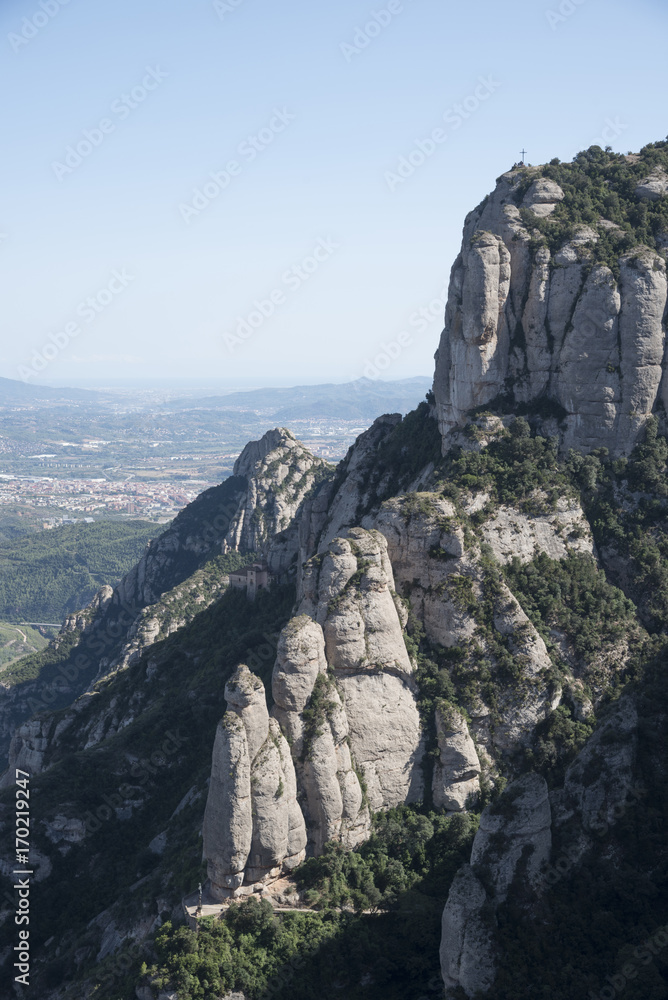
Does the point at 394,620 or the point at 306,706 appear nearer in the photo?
the point at 306,706

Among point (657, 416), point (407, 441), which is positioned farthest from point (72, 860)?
point (657, 416)

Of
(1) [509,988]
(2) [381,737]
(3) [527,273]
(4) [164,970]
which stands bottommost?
(4) [164,970]

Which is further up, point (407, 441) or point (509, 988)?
point (407, 441)

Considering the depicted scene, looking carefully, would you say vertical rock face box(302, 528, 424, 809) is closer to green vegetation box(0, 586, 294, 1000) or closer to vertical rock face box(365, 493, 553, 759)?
vertical rock face box(365, 493, 553, 759)

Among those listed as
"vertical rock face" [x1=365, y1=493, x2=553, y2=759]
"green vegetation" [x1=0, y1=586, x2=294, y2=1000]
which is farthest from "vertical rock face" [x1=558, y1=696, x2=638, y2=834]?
"green vegetation" [x1=0, y1=586, x2=294, y2=1000]

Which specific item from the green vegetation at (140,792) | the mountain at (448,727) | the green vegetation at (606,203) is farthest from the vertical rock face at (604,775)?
the green vegetation at (606,203)

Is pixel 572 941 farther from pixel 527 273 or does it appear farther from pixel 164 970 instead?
pixel 527 273

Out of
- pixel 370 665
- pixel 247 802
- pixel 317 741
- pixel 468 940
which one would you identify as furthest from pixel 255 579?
pixel 468 940

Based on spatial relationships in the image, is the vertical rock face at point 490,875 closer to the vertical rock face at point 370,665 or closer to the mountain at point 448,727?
the mountain at point 448,727
